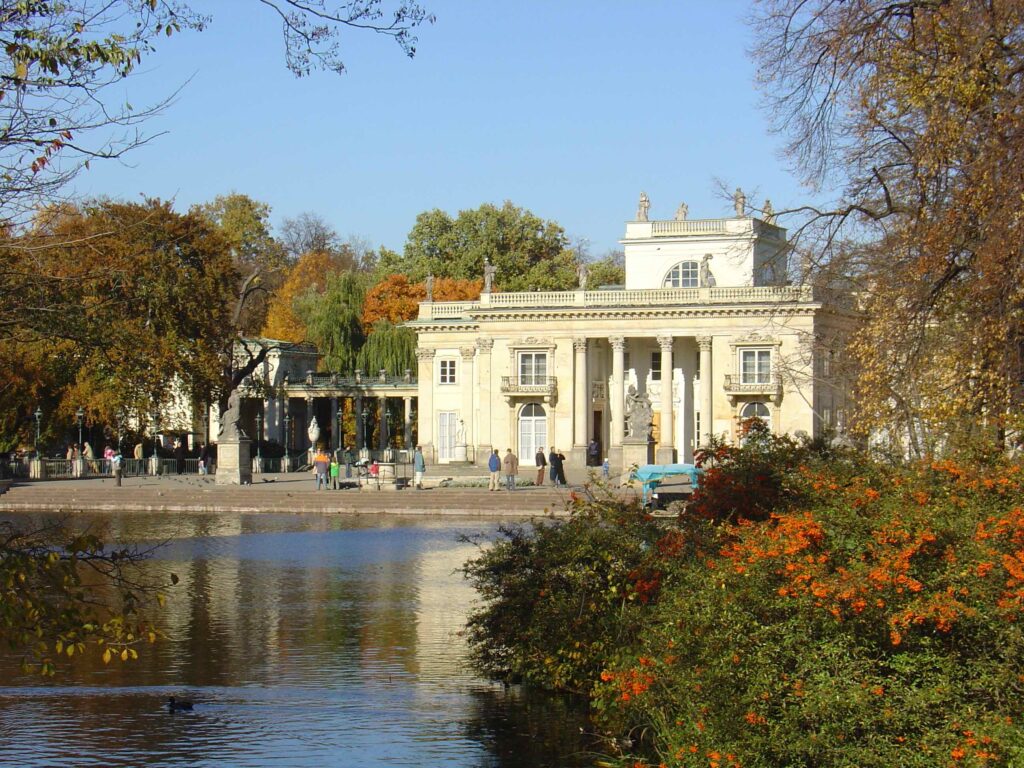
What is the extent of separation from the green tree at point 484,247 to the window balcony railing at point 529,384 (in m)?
15.0

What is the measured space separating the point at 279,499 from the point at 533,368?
2389cm

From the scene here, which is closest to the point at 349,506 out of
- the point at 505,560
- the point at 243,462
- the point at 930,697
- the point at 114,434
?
the point at 243,462

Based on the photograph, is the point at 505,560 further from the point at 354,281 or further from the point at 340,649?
the point at 354,281

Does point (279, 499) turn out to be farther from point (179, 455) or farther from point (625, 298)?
point (625, 298)

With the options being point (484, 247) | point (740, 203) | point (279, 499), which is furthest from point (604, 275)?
point (740, 203)

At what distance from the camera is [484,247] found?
253ft

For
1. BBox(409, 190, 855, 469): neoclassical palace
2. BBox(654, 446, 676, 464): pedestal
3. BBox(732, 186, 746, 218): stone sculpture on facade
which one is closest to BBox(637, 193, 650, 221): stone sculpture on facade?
BBox(409, 190, 855, 469): neoclassical palace

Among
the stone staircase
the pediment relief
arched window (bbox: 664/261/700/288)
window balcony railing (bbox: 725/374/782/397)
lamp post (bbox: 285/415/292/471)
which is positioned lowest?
the stone staircase

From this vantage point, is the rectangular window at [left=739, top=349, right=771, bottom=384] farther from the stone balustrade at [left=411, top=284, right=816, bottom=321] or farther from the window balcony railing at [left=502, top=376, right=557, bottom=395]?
the window balcony railing at [left=502, top=376, right=557, bottom=395]

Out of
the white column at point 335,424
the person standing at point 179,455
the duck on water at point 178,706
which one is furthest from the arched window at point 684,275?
the duck on water at point 178,706

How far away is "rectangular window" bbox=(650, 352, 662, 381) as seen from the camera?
62.0 metres

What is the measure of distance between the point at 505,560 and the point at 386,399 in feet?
181

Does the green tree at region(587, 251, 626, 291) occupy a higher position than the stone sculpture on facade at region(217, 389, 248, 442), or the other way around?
the green tree at region(587, 251, 626, 291)

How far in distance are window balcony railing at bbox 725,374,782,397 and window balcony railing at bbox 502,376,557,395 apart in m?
7.34
